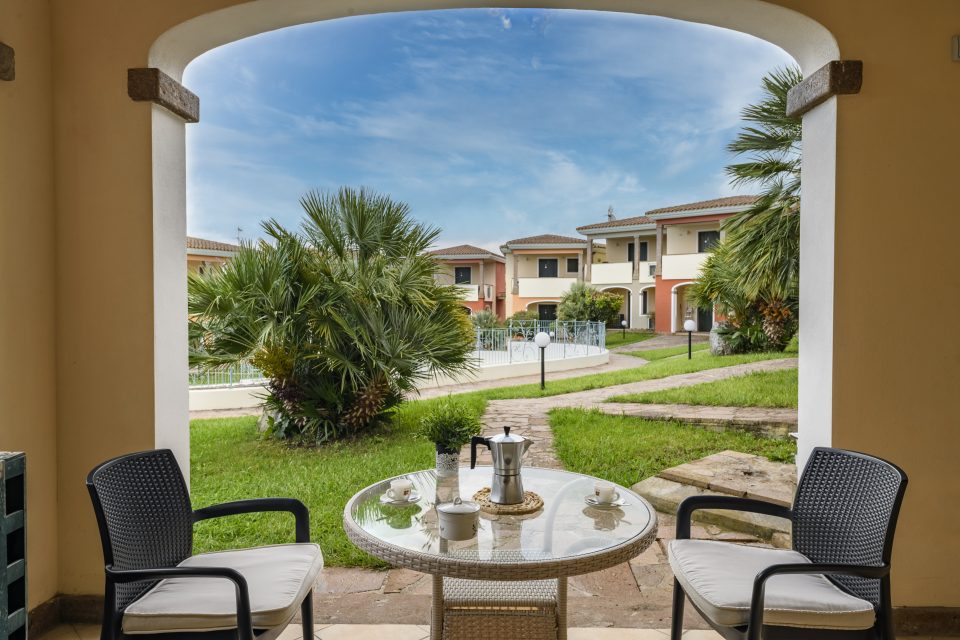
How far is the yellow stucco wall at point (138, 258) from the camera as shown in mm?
2477

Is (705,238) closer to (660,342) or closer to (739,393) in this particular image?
(660,342)

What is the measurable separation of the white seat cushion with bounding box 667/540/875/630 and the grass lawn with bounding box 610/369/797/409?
5832 mm

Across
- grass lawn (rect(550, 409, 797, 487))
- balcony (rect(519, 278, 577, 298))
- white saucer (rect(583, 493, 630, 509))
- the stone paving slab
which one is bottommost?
grass lawn (rect(550, 409, 797, 487))

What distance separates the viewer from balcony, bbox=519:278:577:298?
24.9 meters

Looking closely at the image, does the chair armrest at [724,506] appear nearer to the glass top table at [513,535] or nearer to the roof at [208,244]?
the glass top table at [513,535]

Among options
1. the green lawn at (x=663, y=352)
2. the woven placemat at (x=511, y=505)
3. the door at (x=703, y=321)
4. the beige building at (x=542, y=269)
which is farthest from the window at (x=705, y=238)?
the woven placemat at (x=511, y=505)

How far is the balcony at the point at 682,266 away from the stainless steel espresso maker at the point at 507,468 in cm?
1931

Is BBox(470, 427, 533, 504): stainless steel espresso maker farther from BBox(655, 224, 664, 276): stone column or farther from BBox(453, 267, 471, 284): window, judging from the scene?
BBox(453, 267, 471, 284): window

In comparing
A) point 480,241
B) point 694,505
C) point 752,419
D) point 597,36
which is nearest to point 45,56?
point 694,505

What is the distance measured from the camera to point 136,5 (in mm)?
2549

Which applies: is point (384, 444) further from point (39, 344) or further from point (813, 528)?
point (813, 528)

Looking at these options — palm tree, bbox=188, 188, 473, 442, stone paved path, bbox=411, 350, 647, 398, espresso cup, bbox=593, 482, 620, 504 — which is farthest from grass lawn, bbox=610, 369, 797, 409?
espresso cup, bbox=593, 482, 620, 504

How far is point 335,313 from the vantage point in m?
5.86

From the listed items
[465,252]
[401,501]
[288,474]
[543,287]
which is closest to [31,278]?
[401,501]
